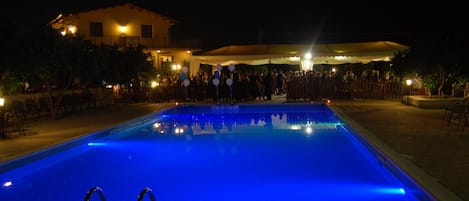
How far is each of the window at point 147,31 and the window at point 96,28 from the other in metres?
3.19

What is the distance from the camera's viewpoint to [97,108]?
64.5 ft

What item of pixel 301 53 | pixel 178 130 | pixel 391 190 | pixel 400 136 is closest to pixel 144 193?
pixel 391 190

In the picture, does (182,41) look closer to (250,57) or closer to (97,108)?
(250,57)

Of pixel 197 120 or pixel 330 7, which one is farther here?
pixel 330 7

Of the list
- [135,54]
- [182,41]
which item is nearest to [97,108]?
[135,54]

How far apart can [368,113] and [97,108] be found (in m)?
10.2

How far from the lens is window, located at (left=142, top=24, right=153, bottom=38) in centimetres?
3978

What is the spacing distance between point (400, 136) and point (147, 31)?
32.0 metres

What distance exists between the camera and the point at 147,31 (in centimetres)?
3994

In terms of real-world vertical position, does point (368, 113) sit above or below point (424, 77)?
below

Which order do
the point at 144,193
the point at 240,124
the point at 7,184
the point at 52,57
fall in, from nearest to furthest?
the point at 144,193 < the point at 7,184 < the point at 52,57 < the point at 240,124

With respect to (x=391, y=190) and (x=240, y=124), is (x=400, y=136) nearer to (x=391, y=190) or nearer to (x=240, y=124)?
(x=391, y=190)

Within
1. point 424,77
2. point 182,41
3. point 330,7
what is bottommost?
point 424,77

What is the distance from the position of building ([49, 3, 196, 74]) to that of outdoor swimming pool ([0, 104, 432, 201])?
24.6 meters
